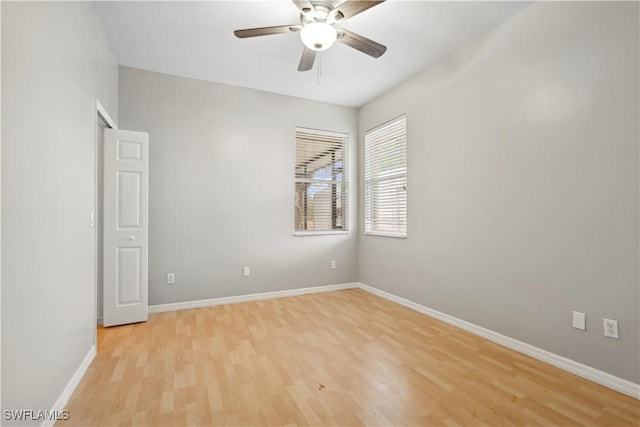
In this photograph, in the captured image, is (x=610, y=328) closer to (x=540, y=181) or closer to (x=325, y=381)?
(x=540, y=181)

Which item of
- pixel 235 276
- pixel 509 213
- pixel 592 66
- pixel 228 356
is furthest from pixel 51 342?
pixel 592 66

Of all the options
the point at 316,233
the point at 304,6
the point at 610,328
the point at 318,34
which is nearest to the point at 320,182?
the point at 316,233

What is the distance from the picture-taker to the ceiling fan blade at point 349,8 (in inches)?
76.8

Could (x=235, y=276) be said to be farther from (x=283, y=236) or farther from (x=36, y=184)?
(x=36, y=184)

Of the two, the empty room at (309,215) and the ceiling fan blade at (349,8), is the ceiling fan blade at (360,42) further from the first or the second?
the ceiling fan blade at (349,8)

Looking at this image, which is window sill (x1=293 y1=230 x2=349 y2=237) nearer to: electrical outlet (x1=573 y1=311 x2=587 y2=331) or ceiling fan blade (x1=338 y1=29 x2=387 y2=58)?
ceiling fan blade (x1=338 y1=29 x2=387 y2=58)

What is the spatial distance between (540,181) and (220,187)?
11.0 feet

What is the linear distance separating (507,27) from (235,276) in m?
3.87

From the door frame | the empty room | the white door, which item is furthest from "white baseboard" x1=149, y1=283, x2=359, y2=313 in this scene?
the door frame

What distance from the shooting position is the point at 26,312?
54.6 inches

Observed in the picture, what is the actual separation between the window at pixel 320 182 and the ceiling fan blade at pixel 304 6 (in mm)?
2221

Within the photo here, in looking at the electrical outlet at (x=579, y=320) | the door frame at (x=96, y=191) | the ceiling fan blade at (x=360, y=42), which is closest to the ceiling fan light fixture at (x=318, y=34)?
the ceiling fan blade at (x=360, y=42)

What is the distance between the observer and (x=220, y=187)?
3.82 meters

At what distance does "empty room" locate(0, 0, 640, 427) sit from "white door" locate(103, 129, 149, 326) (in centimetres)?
2
